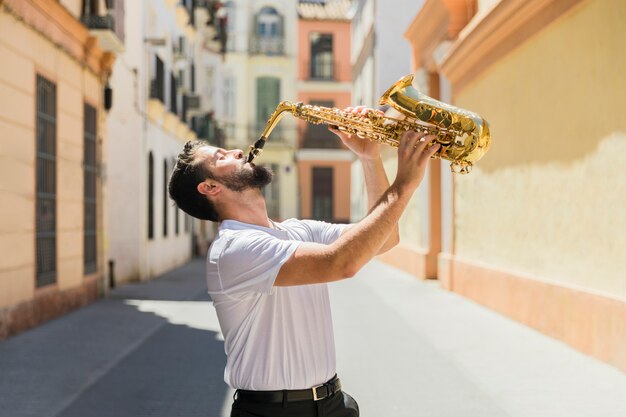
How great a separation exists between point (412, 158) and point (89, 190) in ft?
38.5

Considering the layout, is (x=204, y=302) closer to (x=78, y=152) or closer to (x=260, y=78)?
(x=78, y=152)

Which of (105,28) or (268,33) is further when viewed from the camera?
(268,33)

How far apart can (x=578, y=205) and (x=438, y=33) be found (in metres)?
8.21

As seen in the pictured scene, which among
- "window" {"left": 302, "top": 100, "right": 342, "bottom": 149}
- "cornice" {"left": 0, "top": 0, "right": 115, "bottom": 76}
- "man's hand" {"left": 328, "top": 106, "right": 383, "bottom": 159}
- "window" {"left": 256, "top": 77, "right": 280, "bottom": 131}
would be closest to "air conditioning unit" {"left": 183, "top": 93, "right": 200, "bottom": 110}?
"cornice" {"left": 0, "top": 0, "right": 115, "bottom": 76}

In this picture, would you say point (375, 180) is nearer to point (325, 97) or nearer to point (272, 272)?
point (272, 272)

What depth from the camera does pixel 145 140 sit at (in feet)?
60.8

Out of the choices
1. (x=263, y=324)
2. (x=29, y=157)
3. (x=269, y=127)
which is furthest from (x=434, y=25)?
(x=263, y=324)

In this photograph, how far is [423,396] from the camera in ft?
21.4

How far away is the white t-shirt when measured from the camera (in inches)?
105

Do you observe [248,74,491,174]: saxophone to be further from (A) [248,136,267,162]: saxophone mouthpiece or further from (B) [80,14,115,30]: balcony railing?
(B) [80,14,115,30]: balcony railing

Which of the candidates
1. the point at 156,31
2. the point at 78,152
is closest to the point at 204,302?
the point at 78,152

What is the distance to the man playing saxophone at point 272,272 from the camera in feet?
8.23

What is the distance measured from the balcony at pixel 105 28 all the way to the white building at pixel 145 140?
3.49 meters

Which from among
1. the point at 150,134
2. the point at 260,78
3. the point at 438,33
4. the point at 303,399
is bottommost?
the point at 303,399
